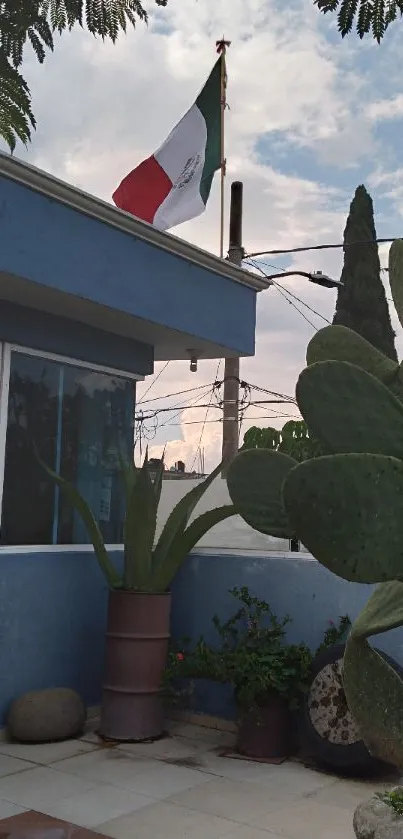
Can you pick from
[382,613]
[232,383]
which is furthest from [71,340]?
[232,383]

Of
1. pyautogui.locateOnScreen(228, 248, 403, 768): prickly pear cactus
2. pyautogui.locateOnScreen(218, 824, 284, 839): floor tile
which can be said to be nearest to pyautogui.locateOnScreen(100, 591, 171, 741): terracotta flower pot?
pyautogui.locateOnScreen(218, 824, 284, 839): floor tile

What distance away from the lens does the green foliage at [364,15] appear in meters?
5.39

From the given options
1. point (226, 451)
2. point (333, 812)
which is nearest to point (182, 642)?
point (333, 812)

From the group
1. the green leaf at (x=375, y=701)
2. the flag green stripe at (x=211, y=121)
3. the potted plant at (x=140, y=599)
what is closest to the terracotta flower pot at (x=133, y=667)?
the potted plant at (x=140, y=599)

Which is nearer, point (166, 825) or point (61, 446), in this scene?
point (166, 825)

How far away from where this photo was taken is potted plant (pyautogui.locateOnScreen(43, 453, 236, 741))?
18.7 ft

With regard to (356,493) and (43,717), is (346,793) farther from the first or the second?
(356,493)

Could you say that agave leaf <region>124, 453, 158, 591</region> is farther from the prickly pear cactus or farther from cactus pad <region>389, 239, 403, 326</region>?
cactus pad <region>389, 239, 403, 326</region>

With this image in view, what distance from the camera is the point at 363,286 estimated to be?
91.2 feet

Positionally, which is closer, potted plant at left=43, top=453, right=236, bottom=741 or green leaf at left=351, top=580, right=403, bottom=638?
green leaf at left=351, top=580, right=403, bottom=638

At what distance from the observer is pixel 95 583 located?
6461 mm

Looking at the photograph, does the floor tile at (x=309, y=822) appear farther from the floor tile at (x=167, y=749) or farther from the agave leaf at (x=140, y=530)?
the agave leaf at (x=140, y=530)

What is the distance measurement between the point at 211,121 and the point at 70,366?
4.58 m

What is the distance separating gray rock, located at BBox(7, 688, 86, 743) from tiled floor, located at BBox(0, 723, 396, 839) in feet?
0.25
